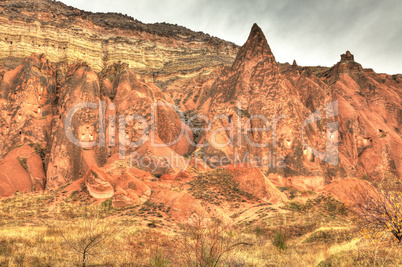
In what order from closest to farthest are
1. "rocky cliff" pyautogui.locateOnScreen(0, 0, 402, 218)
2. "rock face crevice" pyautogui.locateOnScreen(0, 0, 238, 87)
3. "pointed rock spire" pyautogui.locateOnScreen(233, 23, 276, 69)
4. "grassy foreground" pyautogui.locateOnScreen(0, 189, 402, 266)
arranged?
1. "grassy foreground" pyautogui.locateOnScreen(0, 189, 402, 266)
2. "rocky cliff" pyautogui.locateOnScreen(0, 0, 402, 218)
3. "pointed rock spire" pyautogui.locateOnScreen(233, 23, 276, 69)
4. "rock face crevice" pyautogui.locateOnScreen(0, 0, 238, 87)

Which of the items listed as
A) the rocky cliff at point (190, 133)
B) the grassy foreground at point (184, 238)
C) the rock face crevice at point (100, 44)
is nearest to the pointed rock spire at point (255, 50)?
the rocky cliff at point (190, 133)

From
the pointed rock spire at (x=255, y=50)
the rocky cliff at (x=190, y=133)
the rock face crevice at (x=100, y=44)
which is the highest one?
the rock face crevice at (x=100, y=44)

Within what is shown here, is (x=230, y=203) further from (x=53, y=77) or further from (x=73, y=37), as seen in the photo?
(x=73, y=37)

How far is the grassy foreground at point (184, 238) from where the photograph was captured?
37.3 feet

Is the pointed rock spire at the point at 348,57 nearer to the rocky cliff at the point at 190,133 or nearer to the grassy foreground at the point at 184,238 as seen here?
the rocky cliff at the point at 190,133

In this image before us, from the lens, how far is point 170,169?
35562 mm

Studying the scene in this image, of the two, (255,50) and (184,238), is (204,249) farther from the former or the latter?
(255,50)

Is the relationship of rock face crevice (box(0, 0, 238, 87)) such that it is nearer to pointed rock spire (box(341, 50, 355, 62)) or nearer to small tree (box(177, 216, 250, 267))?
pointed rock spire (box(341, 50, 355, 62))

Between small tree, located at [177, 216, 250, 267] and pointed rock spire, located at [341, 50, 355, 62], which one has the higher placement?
pointed rock spire, located at [341, 50, 355, 62]

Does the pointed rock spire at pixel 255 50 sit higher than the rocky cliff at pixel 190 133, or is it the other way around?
the pointed rock spire at pixel 255 50

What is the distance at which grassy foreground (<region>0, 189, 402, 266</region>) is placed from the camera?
1136cm

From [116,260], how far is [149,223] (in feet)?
32.5

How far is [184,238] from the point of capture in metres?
16.9

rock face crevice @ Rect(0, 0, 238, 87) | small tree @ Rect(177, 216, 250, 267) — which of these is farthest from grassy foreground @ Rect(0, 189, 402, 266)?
rock face crevice @ Rect(0, 0, 238, 87)
